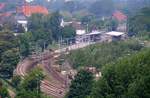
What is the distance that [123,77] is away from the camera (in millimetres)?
21219

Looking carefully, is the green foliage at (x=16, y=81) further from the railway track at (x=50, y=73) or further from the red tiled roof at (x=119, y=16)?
the red tiled roof at (x=119, y=16)

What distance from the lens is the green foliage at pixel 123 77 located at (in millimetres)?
20234

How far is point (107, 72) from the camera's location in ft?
72.0

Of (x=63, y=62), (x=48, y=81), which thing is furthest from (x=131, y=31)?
(x=48, y=81)

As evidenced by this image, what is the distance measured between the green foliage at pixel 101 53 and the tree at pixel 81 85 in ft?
29.6

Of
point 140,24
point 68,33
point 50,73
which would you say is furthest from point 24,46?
point 140,24

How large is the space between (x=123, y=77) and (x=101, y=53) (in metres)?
15.6

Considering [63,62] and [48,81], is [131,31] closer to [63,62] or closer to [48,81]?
[63,62]

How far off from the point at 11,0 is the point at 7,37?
44.1 metres

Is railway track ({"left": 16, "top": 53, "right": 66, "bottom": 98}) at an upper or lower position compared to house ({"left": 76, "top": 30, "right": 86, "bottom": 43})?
upper

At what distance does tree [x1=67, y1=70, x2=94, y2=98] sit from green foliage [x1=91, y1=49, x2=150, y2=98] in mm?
2622

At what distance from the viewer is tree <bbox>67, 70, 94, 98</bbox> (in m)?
24.8

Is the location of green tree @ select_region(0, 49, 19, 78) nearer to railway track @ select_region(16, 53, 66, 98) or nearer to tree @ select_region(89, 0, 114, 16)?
railway track @ select_region(16, 53, 66, 98)

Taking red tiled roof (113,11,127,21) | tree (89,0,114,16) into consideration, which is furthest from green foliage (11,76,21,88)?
tree (89,0,114,16)
